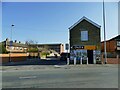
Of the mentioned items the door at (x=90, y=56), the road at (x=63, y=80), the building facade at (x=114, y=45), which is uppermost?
the building facade at (x=114, y=45)

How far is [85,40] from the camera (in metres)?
40.8

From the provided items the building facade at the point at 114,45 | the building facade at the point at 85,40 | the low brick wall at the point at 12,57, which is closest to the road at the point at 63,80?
the building facade at the point at 85,40

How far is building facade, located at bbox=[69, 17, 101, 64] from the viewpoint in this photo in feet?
133

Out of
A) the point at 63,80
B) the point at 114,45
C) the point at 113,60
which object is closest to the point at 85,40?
the point at 113,60

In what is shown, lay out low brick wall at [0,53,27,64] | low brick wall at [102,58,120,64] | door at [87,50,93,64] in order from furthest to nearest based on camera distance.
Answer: low brick wall at [0,53,27,64] < door at [87,50,93,64] < low brick wall at [102,58,120,64]

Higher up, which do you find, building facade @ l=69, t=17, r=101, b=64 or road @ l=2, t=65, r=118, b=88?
building facade @ l=69, t=17, r=101, b=64

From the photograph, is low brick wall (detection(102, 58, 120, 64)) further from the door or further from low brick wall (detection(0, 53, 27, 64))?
low brick wall (detection(0, 53, 27, 64))

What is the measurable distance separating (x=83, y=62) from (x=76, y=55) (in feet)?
5.36

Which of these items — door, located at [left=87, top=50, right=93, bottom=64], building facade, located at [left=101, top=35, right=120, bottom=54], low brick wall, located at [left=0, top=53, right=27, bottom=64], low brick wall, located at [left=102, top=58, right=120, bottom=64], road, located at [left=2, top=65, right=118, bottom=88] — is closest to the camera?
road, located at [left=2, top=65, right=118, bottom=88]

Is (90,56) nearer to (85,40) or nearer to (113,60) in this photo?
(85,40)

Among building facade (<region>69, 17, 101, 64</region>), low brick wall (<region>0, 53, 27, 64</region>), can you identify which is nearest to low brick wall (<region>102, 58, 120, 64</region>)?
building facade (<region>69, 17, 101, 64</region>)

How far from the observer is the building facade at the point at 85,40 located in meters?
40.5

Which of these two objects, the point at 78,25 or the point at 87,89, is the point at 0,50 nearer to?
the point at 78,25

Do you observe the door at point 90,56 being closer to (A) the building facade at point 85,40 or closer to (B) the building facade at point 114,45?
(A) the building facade at point 85,40
